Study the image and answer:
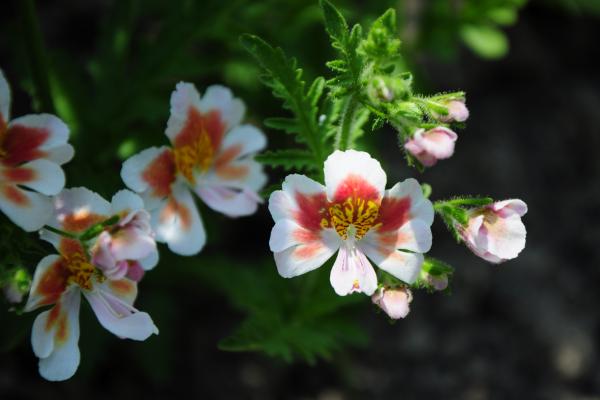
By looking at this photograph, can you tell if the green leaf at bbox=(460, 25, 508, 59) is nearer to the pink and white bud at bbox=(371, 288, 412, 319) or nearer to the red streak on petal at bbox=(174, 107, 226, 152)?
the red streak on petal at bbox=(174, 107, 226, 152)

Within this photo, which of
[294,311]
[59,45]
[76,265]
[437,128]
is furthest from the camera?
[59,45]

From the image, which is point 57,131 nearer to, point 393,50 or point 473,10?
point 393,50

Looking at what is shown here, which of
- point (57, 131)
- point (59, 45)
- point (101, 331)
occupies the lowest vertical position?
point (101, 331)

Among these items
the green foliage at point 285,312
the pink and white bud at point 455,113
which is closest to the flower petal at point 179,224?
the green foliage at point 285,312

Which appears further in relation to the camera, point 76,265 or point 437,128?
point 76,265

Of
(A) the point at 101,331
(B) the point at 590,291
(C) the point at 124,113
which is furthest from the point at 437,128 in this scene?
(B) the point at 590,291

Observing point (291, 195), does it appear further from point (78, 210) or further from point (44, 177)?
point (44, 177)

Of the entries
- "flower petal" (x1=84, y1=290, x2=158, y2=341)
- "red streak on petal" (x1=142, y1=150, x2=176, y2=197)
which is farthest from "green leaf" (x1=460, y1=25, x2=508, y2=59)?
"flower petal" (x1=84, y1=290, x2=158, y2=341)
